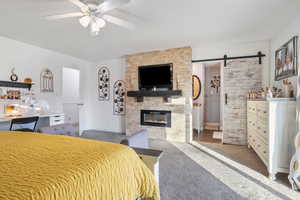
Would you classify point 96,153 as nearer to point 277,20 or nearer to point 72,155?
point 72,155

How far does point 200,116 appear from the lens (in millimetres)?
5125

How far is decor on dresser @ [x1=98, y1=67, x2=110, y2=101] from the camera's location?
5.04m

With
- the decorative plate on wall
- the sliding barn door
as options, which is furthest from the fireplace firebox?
the decorative plate on wall

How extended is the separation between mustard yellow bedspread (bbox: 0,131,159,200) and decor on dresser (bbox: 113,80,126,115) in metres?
3.57

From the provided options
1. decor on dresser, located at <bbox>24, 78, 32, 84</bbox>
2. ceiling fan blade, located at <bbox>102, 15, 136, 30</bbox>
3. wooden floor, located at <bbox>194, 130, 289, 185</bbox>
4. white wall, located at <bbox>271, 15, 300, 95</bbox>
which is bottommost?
wooden floor, located at <bbox>194, 130, 289, 185</bbox>

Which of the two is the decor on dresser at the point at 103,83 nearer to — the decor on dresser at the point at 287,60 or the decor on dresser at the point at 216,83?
the decor on dresser at the point at 216,83

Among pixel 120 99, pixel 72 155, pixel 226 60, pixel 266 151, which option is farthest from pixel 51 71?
pixel 266 151

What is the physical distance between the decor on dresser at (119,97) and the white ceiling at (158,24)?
130 centimetres

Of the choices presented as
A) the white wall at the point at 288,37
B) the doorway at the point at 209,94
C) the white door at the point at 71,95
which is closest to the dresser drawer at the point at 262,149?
the white wall at the point at 288,37

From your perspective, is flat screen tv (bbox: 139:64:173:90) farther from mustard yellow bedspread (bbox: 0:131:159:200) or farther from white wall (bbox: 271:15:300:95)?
mustard yellow bedspread (bbox: 0:131:159:200)

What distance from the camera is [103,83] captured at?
5090mm

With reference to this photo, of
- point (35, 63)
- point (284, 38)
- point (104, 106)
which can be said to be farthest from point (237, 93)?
point (35, 63)

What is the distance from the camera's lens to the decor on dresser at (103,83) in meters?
5.04

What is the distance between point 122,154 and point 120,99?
390cm
